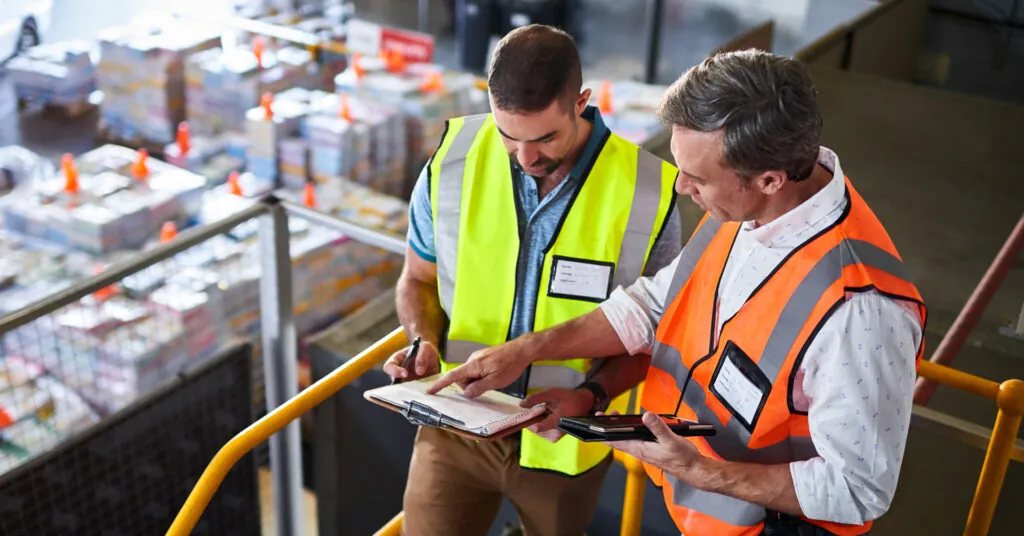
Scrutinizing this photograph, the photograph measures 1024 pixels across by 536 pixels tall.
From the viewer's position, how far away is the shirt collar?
1.65 m

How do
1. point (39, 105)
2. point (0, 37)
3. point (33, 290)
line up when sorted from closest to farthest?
point (33, 290), point (39, 105), point (0, 37)

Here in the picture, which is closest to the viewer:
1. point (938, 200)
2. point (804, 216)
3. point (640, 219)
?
point (804, 216)

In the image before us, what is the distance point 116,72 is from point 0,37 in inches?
52.0

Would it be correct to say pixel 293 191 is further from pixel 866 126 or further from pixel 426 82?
pixel 866 126

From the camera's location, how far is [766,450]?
175cm

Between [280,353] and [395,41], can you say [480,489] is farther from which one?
[395,41]

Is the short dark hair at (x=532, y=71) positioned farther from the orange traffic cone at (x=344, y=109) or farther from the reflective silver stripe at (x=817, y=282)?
the orange traffic cone at (x=344, y=109)

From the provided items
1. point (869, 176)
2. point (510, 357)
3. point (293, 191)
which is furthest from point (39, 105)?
point (510, 357)

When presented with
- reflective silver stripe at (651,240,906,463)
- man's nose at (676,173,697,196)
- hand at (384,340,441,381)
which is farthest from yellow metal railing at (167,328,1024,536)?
man's nose at (676,173,697,196)

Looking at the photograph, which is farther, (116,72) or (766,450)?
(116,72)

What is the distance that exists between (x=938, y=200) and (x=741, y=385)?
11.7ft

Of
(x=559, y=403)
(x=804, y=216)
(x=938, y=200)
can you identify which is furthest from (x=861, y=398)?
(x=938, y=200)

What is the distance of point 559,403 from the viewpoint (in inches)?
82.2

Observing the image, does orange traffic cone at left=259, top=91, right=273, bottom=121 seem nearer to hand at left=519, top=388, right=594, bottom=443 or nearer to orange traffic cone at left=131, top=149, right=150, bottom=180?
orange traffic cone at left=131, top=149, right=150, bottom=180
